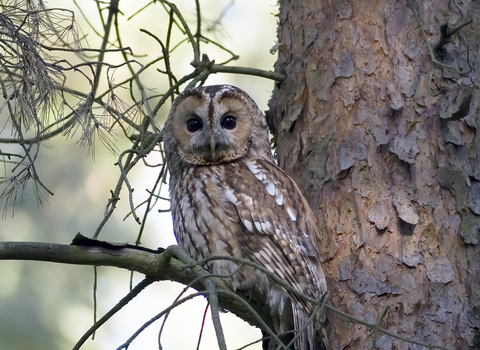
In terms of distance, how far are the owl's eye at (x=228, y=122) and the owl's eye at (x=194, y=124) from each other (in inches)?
4.7

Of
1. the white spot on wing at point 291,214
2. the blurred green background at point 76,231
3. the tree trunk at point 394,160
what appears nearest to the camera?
the tree trunk at point 394,160

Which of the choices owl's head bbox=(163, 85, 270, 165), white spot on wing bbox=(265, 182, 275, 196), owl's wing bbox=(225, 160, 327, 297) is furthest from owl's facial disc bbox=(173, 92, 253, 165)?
white spot on wing bbox=(265, 182, 275, 196)

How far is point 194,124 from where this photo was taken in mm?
3283

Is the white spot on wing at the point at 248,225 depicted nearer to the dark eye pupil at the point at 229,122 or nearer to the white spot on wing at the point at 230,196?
the white spot on wing at the point at 230,196

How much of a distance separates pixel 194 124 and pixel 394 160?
1127mm

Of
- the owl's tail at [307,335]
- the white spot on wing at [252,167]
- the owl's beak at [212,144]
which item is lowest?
the owl's tail at [307,335]

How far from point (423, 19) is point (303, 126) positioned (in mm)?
709

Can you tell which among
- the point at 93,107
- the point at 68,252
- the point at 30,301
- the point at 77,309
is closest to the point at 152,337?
the point at 77,309

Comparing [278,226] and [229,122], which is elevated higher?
[229,122]

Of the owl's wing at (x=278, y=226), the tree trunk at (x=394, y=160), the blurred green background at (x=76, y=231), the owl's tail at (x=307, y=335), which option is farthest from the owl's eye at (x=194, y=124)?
the blurred green background at (x=76, y=231)

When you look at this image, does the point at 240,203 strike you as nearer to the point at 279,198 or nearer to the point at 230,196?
the point at 230,196

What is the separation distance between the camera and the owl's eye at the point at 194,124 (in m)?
3.27

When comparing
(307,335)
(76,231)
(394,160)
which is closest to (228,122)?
(394,160)

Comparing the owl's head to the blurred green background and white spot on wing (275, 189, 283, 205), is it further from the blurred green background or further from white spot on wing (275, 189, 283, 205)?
the blurred green background
